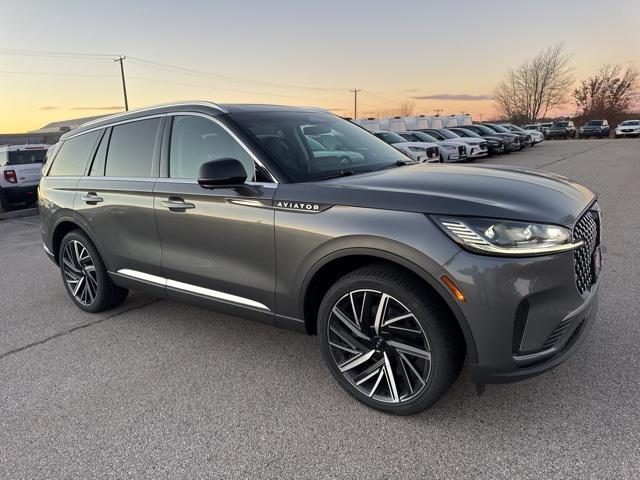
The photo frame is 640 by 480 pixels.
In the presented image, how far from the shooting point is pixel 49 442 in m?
2.69

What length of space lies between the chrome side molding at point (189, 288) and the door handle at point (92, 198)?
2.13ft

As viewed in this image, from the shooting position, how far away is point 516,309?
7.54 feet

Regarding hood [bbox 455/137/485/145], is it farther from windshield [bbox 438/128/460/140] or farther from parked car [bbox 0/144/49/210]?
parked car [bbox 0/144/49/210]

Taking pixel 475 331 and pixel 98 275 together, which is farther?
pixel 98 275

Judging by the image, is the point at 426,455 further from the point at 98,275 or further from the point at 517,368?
the point at 98,275

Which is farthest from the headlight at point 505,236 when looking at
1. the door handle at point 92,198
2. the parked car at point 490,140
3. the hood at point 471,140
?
the parked car at point 490,140

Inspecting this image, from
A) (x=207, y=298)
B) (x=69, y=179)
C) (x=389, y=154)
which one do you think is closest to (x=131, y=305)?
(x=69, y=179)

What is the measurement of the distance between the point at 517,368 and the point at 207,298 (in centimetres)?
212

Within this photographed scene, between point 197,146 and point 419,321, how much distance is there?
6.84 ft

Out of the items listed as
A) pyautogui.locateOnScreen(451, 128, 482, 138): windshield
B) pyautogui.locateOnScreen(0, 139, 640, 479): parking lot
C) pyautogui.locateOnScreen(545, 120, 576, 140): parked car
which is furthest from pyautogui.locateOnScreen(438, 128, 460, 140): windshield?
pyautogui.locateOnScreen(545, 120, 576, 140): parked car

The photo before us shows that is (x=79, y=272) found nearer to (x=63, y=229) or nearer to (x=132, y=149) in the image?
(x=63, y=229)

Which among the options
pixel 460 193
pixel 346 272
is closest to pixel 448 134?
pixel 346 272

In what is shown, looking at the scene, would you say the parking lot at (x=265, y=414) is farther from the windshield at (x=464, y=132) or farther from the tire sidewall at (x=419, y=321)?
the windshield at (x=464, y=132)

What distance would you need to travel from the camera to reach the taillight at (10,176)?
12149 millimetres
